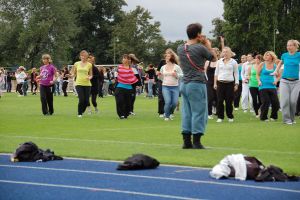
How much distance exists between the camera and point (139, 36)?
112 meters

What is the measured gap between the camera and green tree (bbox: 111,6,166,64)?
11025 cm

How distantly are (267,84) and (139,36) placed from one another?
300 feet

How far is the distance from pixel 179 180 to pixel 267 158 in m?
2.71

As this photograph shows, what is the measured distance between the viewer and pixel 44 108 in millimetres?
24906

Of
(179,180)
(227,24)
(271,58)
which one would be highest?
(227,24)

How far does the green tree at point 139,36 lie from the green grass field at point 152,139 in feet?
Answer: 288

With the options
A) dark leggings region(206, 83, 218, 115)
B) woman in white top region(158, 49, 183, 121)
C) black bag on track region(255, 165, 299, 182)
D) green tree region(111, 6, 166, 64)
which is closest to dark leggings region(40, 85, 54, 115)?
woman in white top region(158, 49, 183, 121)

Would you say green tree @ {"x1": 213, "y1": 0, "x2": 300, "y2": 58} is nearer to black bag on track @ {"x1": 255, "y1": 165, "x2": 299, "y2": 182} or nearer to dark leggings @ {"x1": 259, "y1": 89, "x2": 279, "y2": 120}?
dark leggings @ {"x1": 259, "y1": 89, "x2": 279, "y2": 120}

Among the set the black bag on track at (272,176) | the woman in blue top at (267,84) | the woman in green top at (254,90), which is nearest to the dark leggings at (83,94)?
the woman in green top at (254,90)

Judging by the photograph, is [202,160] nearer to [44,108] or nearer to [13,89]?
[44,108]

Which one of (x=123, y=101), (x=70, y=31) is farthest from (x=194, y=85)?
(x=70, y=31)

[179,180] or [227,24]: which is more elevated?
[227,24]

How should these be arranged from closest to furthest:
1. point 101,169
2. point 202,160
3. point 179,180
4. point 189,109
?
point 179,180 < point 101,169 < point 202,160 < point 189,109

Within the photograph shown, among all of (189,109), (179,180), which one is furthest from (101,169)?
(189,109)
